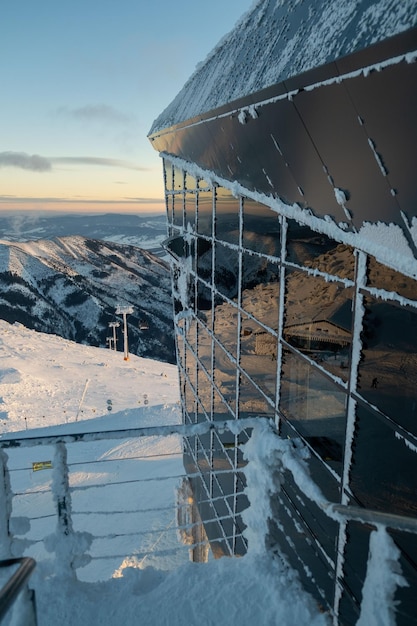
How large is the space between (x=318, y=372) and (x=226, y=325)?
288 cm

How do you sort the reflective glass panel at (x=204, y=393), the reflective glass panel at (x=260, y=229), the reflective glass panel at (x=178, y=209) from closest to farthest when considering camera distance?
the reflective glass panel at (x=260, y=229) < the reflective glass panel at (x=204, y=393) < the reflective glass panel at (x=178, y=209)

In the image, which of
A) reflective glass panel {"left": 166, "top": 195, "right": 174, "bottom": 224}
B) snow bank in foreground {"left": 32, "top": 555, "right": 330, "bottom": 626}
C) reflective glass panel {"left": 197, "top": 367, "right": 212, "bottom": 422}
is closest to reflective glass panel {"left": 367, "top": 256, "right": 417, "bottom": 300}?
snow bank in foreground {"left": 32, "top": 555, "right": 330, "bottom": 626}

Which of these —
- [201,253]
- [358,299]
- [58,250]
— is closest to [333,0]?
[358,299]

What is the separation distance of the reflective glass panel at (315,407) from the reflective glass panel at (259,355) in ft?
0.98

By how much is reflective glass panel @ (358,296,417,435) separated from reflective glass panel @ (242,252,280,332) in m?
1.66

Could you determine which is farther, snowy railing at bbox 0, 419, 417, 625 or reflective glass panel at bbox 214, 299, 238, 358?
reflective glass panel at bbox 214, 299, 238, 358

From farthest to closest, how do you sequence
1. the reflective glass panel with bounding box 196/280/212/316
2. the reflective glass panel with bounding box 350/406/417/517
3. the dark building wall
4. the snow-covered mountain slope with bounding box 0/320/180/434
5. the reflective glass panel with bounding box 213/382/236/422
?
the snow-covered mountain slope with bounding box 0/320/180/434
the reflective glass panel with bounding box 196/280/212/316
the reflective glass panel with bounding box 213/382/236/422
the reflective glass panel with bounding box 350/406/417/517
the dark building wall

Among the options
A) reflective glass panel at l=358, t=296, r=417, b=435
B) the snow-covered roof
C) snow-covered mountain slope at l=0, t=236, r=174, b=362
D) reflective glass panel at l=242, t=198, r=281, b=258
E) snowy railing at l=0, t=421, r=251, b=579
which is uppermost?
the snow-covered roof

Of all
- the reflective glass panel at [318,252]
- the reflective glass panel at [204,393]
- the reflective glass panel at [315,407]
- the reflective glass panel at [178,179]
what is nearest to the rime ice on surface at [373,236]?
the reflective glass panel at [318,252]

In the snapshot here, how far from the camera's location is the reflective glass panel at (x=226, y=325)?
6.25 m

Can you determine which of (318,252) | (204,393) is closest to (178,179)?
(204,393)

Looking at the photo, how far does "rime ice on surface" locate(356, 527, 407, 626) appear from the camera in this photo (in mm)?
2100

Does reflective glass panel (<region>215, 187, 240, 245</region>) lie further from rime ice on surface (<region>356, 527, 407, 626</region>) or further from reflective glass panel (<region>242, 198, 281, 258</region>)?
rime ice on surface (<region>356, 527, 407, 626</region>)

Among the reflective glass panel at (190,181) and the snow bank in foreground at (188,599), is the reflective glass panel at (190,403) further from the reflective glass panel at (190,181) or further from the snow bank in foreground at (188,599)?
the snow bank in foreground at (188,599)
